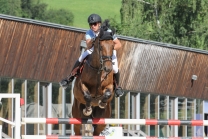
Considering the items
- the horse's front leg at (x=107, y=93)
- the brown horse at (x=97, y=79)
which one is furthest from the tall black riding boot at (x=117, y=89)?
the horse's front leg at (x=107, y=93)

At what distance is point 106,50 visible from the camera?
10898mm

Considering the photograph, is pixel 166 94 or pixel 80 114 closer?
pixel 80 114

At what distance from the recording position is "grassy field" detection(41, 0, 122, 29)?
86.3m

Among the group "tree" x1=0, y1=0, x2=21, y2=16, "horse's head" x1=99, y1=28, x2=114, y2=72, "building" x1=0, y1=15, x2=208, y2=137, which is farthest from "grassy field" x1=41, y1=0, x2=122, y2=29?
"horse's head" x1=99, y1=28, x2=114, y2=72

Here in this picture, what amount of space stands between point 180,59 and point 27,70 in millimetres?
9163

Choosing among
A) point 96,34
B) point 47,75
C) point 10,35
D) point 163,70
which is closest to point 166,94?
point 163,70

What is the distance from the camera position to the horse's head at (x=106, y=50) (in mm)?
10852

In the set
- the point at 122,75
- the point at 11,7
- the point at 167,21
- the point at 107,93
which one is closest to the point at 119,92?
the point at 107,93

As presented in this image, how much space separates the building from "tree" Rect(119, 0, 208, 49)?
527 inches

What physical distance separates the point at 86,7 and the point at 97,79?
7646 cm

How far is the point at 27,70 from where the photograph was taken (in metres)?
24.5

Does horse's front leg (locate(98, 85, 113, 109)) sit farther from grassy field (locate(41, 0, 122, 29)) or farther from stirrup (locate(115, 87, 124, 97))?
grassy field (locate(41, 0, 122, 29))

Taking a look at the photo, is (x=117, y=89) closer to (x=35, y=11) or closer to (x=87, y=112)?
(x=87, y=112)

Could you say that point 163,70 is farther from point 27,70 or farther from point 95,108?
point 95,108
